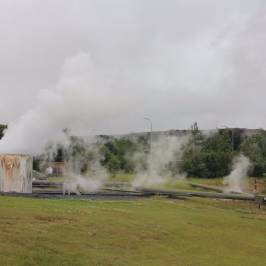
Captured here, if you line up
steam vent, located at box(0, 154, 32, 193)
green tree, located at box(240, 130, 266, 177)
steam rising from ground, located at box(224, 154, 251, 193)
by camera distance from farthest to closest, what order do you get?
green tree, located at box(240, 130, 266, 177) < steam rising from ground, located at box(224, 154, 251, 193) < steam vent, located at box(0, 154, 32, 193)

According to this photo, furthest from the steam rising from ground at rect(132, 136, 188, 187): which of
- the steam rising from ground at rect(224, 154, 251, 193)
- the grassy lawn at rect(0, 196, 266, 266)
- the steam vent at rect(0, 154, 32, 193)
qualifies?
the grassy lawn at rect(0, 196, 266, 266)

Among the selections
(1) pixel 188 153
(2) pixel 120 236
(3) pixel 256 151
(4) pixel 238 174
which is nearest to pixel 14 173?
(2) pixel 120 236

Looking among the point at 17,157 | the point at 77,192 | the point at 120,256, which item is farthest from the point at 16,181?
the point at 120,256

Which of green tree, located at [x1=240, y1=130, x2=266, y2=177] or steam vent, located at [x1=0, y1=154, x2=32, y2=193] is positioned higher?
green tree, located at [x1=240, y1=130, x2=266, y2=177]

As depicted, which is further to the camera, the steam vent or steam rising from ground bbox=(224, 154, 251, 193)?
steam rising from ground bbox=(224, 154, 251, 193)

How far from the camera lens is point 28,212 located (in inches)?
955

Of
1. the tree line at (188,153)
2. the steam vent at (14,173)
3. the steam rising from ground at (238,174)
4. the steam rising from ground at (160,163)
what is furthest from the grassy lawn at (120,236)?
the steam rising from ground at (238,174)

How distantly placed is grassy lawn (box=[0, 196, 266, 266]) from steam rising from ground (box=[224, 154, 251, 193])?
25570 mm

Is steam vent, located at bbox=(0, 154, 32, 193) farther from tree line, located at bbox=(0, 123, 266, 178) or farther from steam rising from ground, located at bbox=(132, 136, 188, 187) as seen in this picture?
steam rising from ground, located at bbox=(132, 136, 188, 187)

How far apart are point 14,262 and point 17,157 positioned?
70.4ft

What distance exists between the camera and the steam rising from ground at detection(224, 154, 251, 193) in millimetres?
56675

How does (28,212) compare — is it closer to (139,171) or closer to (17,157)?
(17,157)

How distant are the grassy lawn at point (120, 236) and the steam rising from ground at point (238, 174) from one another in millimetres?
25570

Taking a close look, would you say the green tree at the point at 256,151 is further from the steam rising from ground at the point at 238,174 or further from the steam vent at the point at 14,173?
the steam vent at the point at 14,173
